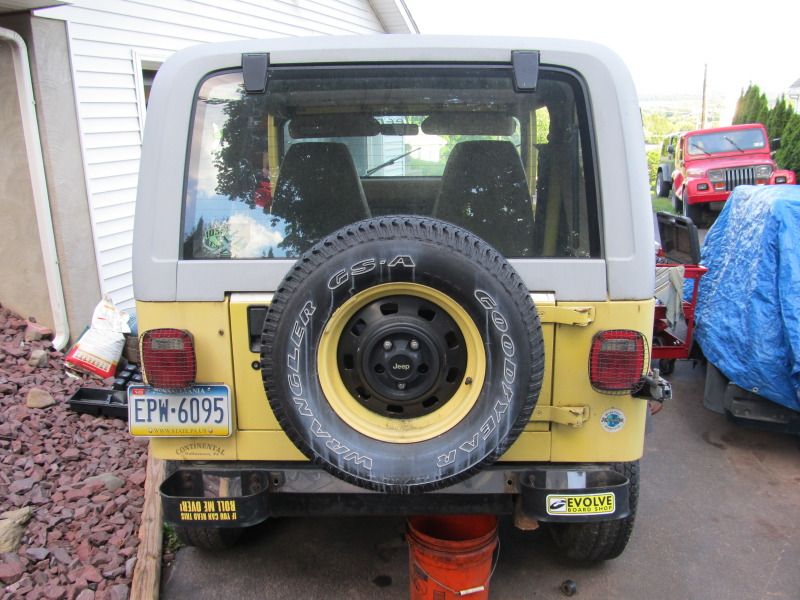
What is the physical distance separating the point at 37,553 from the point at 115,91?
4.57 m

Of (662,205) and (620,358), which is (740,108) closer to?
(662,205)

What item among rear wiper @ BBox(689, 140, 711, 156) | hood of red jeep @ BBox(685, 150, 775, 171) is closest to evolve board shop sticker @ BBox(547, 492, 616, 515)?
hood of red jeep @ BBox(685, 150, 775, 171)

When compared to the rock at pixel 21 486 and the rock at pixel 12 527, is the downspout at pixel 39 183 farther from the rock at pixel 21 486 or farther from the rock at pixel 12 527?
the rock at pixel 12 527

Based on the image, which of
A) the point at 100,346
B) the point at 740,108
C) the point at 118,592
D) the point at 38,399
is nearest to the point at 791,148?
the point at 740,108

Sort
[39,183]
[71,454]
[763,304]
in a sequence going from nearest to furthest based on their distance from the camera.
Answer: [71,454] < [763,304] < [39,183]

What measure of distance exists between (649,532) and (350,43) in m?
2.76

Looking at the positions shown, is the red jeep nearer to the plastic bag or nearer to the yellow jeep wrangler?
the plastic bag

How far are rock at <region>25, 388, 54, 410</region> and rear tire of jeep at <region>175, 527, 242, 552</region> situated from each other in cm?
194

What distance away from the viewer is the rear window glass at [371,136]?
2529mm

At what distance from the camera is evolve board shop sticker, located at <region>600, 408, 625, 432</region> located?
2525mm

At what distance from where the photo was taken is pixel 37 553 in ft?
10.2

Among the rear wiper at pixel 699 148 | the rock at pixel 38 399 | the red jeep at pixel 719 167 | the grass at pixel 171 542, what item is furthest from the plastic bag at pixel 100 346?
the rear wiper at pixel 699 148

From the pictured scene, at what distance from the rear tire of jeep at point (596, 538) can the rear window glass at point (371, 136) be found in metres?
1.17

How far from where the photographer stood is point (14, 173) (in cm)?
543
